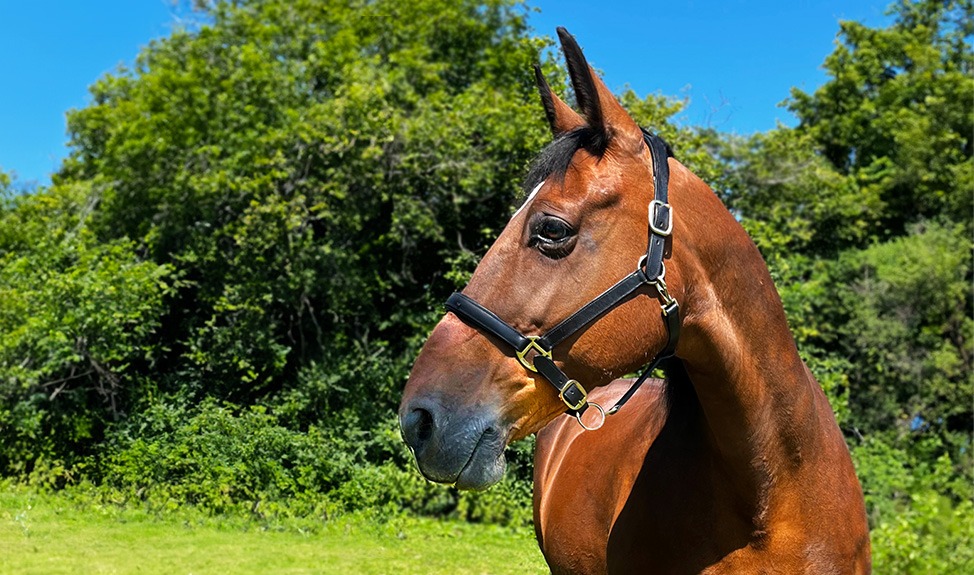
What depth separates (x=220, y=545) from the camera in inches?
312

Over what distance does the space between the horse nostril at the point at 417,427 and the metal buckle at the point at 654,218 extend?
2.45 ft

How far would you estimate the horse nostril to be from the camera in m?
1.76

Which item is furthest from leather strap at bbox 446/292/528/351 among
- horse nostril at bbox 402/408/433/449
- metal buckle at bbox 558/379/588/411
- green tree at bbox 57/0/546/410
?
green tree at bbox 57/0/546/410

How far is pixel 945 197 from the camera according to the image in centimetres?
1902

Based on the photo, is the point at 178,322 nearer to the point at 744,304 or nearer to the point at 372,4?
the point at 372,4

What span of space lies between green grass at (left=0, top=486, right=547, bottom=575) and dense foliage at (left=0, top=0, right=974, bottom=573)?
2.10 ft

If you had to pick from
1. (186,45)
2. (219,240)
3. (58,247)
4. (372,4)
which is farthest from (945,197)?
(58,247)

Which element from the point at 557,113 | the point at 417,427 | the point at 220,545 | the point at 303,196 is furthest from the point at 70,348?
the point at 417,427

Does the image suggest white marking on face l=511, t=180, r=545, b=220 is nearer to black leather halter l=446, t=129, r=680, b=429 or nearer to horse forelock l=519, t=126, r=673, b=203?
horse forelock l=519, t=126, r=673, b=203

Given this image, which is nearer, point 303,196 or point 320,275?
point 303,196

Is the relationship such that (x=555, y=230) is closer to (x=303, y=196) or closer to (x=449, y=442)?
(x=449, y=442)

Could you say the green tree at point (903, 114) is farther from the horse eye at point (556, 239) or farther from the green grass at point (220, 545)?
the horse eye at point (556, 239)

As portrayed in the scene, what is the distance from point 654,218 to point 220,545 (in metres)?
7.37

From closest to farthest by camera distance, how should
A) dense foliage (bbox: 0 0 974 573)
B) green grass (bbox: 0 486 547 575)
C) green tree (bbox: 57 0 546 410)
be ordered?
green grass (bbox: 0 486 547 575), dense foliage (bbox: 0 0 974 573), green tree (bbox: 57 0 546 410)
